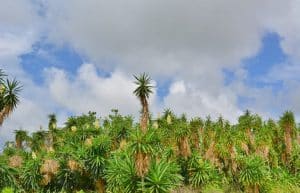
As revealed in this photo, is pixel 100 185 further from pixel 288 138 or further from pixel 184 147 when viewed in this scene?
pixel 288 138

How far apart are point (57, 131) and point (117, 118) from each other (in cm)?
1316

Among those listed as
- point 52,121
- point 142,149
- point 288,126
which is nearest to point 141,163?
point 142,149

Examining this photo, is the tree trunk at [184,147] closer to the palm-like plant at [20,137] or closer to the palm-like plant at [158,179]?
the palm-like plant at [158,179]

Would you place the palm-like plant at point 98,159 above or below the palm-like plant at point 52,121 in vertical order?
below

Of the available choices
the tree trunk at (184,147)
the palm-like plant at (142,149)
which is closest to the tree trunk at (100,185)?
the tree trunk at (184,147)

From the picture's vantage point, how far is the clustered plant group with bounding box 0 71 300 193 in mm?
40938

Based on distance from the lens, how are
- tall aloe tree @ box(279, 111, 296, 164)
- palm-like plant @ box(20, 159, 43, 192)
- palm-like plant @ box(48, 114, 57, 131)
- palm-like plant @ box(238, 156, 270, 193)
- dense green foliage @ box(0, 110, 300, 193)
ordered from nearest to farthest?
Answer: dense green foliage @ box(0, 110, 300, 193) < palm-like plant @ box(20, 159, 43, 192) < palm-like plant @ box(238, 156, 270, 193) < tall aloe tree @ box(279, 111, 296, 164) < palm-like plant @ box(48, 114, 57, 131)

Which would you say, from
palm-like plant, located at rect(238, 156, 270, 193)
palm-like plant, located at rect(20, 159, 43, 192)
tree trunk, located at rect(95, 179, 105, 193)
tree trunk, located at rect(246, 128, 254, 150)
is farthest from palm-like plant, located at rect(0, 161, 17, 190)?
tree trunk, located at rect(246, 128, 254, 150)

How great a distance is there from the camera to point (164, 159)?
149ft

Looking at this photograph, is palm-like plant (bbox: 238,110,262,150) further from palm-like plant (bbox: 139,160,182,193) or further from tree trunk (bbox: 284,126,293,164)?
palm-like plant (bbox: 139,160,182,193)

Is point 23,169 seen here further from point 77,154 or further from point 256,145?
point 256,145

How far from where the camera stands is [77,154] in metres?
55.3

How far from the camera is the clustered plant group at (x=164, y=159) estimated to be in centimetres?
4094

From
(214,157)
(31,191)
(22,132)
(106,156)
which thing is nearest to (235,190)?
(214,157)
